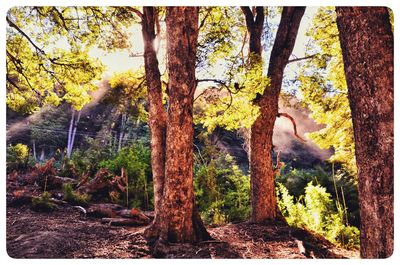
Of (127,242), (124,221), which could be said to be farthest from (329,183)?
(127,242)

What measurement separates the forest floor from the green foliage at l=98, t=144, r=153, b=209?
2.32 meters

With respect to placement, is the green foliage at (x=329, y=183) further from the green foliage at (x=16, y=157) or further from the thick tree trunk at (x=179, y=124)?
the green foliage at (x=16, y=157)

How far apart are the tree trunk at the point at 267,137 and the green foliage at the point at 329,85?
1.78ft

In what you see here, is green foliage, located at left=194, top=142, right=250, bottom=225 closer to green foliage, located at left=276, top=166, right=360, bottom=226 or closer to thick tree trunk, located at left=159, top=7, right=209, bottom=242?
green foliage, located at left=276, top=166, right=360, bottom=226

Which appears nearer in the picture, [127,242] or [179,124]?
[179,124]

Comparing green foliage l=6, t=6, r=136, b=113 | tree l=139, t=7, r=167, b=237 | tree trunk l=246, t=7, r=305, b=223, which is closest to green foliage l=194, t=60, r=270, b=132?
tree trunk l=246, t=7, r=305, b=223

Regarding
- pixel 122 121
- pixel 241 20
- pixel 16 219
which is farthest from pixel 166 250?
pixel 122 121

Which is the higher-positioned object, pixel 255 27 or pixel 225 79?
pixel 255 27

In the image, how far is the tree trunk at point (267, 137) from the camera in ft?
15.2

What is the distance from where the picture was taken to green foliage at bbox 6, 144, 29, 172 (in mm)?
4448

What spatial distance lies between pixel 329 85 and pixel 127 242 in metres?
4.10

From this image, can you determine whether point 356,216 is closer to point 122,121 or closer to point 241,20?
point 241,20

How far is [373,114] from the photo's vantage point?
205 cm

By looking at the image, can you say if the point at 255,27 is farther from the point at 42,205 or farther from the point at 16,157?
the point at 16,157
